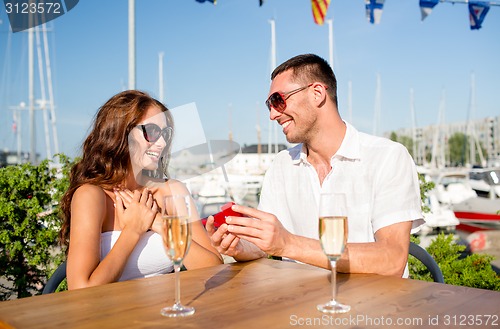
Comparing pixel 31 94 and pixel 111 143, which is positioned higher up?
pixel 31 94

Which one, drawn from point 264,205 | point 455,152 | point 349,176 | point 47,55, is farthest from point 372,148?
point 455,152

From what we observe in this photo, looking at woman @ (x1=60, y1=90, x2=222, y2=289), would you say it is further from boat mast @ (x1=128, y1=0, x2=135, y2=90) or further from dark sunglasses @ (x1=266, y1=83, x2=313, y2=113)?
boat mast @ (x1=128, y1=0, x2=135, y2=90)

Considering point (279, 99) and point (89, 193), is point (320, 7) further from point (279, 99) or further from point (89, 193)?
point (89, 193)

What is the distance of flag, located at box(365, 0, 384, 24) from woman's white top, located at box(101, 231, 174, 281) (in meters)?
7.39

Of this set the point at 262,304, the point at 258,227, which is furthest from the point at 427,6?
the point at 262,304

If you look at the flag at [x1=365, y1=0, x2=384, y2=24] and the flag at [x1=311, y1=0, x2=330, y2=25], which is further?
the flag at [x1=365, y1=0, x2=384, y2=24]

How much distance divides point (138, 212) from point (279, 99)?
1053 millimetres

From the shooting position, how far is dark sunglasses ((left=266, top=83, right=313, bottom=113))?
2693 mm

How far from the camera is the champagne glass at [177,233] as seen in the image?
1.36m

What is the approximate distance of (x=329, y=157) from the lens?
2.74m

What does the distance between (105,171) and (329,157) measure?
4.10 ft


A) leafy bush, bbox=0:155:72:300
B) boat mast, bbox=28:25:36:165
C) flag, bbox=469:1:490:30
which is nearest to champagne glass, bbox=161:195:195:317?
leafy bush, bbox=0:155:72:300

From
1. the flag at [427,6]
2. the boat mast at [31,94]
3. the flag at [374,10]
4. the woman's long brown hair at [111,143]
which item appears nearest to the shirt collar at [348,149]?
the woman's long brown hair at [111,143]

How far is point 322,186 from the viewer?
2.65 m
